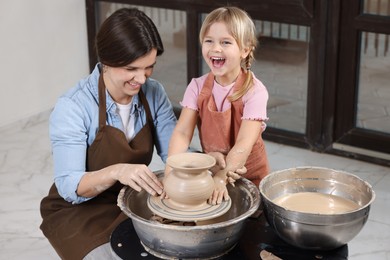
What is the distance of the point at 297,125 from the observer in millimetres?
4027

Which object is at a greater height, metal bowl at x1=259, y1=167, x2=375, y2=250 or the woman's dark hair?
the woman's dark hair

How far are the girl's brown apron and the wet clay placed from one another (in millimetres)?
483

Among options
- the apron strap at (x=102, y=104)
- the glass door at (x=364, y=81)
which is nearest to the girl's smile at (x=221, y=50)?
the apron strap at (x=102, y=104)

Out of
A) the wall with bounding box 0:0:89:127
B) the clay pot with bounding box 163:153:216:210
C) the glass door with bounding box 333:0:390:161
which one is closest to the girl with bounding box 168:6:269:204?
the clay pot with bounding box 163:153:216:210

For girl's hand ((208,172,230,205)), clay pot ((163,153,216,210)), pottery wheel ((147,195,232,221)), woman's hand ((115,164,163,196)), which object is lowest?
pottery wheel ((147,195,232,221))

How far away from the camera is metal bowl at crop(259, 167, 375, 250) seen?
5.53ft

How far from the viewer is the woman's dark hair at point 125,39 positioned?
6.71ft

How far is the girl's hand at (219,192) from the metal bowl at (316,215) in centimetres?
10

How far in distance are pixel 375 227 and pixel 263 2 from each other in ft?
4.54

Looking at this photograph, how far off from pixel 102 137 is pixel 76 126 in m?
0.09

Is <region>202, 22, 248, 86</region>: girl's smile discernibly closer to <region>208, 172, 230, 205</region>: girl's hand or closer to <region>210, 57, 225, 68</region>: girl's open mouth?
<region>210, 57, 225, 68</region>: girl's open mouth

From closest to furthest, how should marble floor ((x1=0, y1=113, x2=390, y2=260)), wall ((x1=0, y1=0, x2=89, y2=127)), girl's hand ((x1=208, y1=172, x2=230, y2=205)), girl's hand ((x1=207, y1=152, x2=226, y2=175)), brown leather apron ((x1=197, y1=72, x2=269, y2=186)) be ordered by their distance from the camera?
girl's hand ((x1=208, y1=172, x2=230, y2=205)) < girl's hand ((x1=207, y1=152, x2=226, y2=175)) < brown leather apron ((x1=197, y1=72, x2=269, y2=186)) < marble floor ((x1=0, y1=113, x2=390, y2=260)) < wall ((x1=0, y1=0, x2=89, y2=127))

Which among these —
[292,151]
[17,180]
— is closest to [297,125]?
[292,151]

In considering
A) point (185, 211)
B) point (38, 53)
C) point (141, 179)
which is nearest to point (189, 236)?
point (185, 211)
